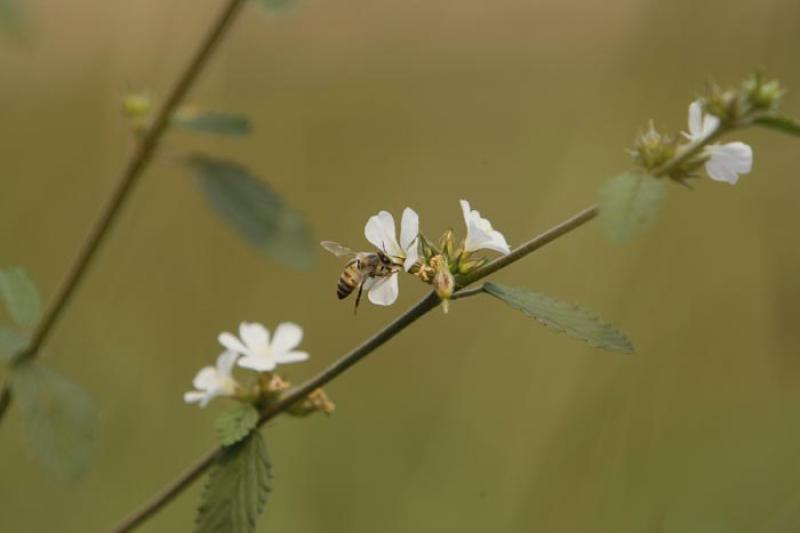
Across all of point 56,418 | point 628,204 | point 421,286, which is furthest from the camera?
point 421,286

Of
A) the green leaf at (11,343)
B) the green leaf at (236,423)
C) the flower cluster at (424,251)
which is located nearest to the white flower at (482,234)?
the flower cluster at (424,251)

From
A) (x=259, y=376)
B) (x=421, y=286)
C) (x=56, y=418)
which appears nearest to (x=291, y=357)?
(x=259, y=376)

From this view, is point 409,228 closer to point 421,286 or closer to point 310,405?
point 310,405

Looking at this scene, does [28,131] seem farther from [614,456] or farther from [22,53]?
[614,456]

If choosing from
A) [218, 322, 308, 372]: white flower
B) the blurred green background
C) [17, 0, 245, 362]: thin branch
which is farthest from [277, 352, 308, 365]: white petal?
the blurred green background

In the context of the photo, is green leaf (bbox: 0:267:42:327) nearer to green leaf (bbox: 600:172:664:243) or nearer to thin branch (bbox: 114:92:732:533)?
thin branch (bbox: 114:92:732:533)

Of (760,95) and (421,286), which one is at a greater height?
(421,286)

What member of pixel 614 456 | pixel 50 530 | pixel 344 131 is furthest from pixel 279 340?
pixel 344 131

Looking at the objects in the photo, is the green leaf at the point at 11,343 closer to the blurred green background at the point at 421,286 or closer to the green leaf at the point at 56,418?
the green leaf at the point at 56,418
